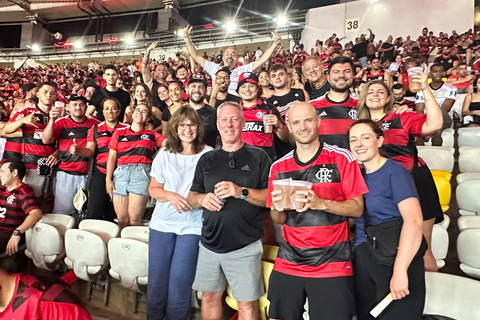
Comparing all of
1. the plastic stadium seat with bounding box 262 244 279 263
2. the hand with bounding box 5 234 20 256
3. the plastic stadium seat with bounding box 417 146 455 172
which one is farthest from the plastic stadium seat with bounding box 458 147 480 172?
the hand with bounding box 5 234 20 256

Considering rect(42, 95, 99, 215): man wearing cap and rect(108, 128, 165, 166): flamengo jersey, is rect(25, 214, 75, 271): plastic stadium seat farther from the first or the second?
rect(108, 128, 165, 166): flamengo jersey

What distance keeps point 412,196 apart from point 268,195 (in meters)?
0.69

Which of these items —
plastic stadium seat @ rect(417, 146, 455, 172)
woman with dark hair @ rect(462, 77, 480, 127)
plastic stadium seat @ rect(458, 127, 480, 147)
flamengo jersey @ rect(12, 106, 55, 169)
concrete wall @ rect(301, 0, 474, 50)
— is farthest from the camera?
concrete wall @ rect(301, 0, 474, 50)

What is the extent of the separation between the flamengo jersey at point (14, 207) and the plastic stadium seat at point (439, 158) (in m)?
3.92

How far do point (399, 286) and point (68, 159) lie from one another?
341 cm

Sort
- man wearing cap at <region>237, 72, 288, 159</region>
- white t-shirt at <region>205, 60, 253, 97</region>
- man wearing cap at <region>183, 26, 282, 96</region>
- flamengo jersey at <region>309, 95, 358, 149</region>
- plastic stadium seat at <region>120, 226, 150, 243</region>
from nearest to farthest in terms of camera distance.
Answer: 1. flamengo jersey at <region>309, 95, 358, 149</region>
2. plastic stadium seat at <region>120, 226, 150, 243</region>
3. man wearing cap at <region>237, 72, 288, 159</region>
4. white t-shirt at <region>205, 60, 253, 97</region>
5. man wearing cap at <region>183, 26, 282, 96</region>

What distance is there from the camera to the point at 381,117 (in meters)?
2.29

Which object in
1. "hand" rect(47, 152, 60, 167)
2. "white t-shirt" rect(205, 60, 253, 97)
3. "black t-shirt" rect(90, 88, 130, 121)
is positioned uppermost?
"white t-shirt" rect(205, 60, 253, 97)

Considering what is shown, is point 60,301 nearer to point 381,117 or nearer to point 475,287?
point 475,287

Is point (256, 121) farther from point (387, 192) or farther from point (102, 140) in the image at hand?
point (102, 140)

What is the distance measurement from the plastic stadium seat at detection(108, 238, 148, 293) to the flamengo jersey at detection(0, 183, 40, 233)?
1233 mm

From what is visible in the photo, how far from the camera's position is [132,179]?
3125 millimetres

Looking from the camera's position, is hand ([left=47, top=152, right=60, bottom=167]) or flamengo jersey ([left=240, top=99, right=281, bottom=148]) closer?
flamengo jersey ([left=240, top=99, right=281, bottom=148])

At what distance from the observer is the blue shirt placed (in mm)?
1502
